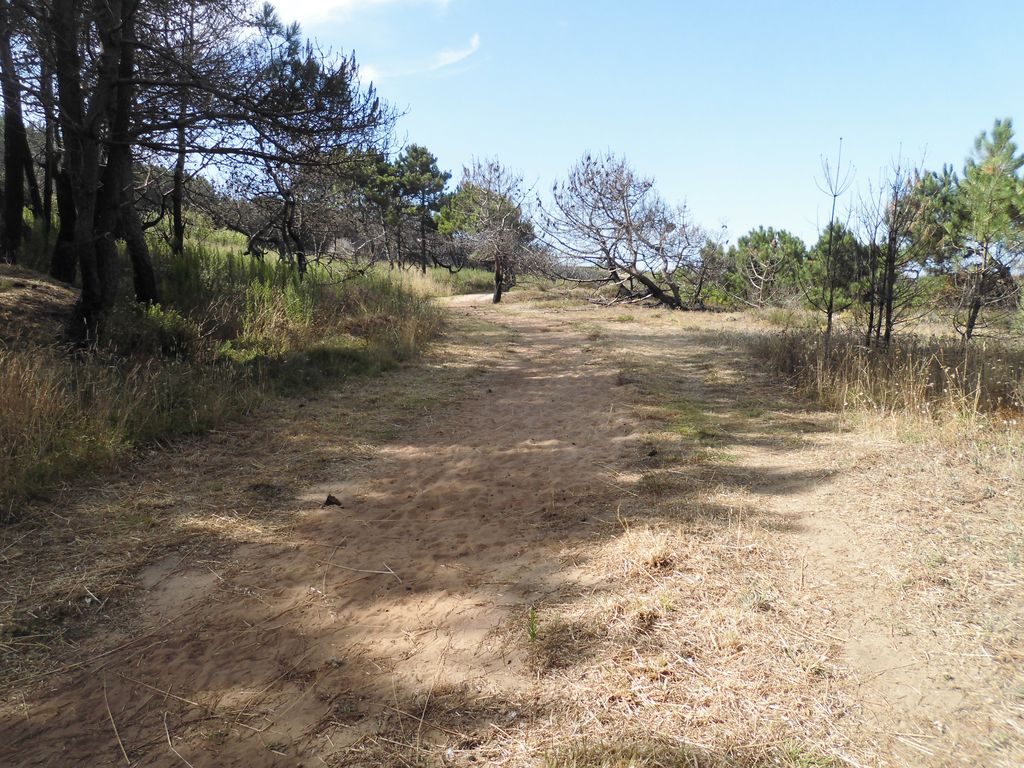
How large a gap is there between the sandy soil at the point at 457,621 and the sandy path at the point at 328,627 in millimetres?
11

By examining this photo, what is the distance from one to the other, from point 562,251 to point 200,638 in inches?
751

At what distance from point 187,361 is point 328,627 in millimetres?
4962

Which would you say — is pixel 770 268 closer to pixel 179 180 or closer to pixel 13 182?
pixel 179 180

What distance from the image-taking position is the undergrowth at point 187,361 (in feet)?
14.6

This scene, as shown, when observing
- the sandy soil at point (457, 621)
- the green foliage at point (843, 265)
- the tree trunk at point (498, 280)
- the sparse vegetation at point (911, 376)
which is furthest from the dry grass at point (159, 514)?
the tree trunk at point (498, 280)

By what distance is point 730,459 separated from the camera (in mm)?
5059

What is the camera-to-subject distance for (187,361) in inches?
273

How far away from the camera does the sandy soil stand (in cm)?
225

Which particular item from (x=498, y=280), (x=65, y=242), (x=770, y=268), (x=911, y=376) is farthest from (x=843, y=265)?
(x=498, y=280)

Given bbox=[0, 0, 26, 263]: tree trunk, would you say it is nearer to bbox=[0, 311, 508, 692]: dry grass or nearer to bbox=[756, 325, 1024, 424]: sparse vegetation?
bbox=[0, 311, 508, 692]: dry grass

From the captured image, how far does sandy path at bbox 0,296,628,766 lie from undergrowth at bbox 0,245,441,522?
1593 millimetres

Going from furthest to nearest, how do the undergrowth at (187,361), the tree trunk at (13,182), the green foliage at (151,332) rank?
the tree trunk at (13,182) → the green foliage at (151,332) → the undergrowth at (187,361)

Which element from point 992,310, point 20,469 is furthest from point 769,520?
point 992,310

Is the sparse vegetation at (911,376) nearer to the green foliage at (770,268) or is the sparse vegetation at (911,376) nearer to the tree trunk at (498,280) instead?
the green foliage at (770,268)
